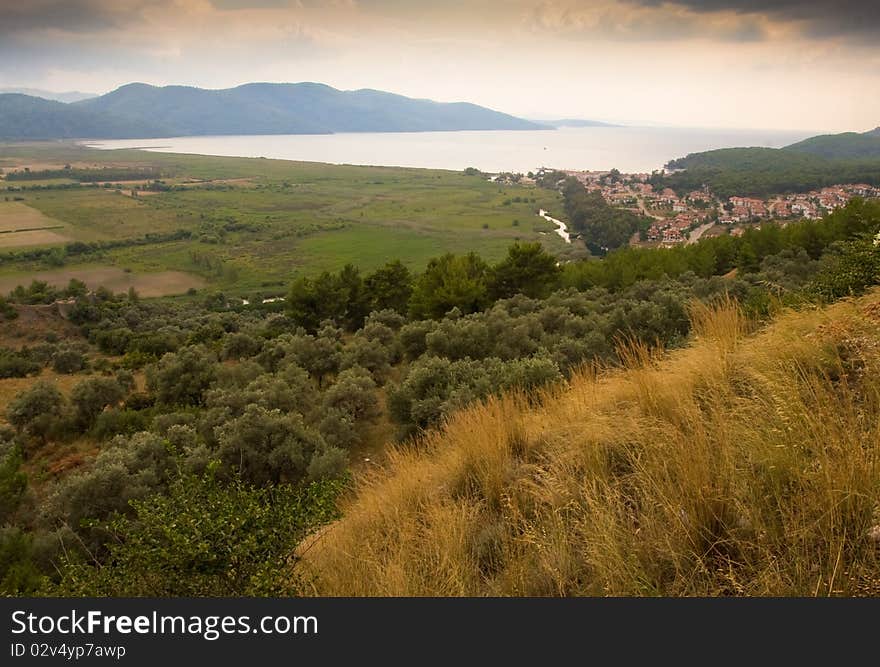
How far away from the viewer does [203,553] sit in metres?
→ 2.50

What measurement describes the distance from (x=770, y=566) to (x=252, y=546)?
242cm

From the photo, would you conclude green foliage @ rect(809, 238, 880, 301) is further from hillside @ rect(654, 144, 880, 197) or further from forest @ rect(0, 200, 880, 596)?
hillside @ rect(654, 144, 880, 197)

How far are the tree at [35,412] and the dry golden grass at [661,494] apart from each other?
1407 cm

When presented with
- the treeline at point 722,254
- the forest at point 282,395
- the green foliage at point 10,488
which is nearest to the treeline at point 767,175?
the treeline at point 722,254

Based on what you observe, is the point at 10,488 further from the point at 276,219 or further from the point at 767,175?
the point at 767,175

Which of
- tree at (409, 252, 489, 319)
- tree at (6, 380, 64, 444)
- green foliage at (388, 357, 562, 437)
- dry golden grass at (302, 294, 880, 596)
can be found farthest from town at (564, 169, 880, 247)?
dry golden grass at (302, 294, 880, 596)

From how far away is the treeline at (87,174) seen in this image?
12531 centimetres

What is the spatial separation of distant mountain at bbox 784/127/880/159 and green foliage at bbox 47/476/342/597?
177970mm

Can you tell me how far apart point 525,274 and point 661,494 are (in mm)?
23804

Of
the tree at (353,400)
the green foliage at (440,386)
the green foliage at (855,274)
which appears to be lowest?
the tree at (353,400)

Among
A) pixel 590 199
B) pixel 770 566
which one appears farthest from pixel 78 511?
pixel 590 199

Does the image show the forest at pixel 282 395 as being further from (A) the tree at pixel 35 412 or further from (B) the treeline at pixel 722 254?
(B) the treeline at pixel 722 254

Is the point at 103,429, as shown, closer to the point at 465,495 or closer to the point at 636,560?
the point at 465,495

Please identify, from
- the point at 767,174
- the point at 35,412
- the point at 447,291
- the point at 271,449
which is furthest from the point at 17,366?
the point at 767,174
